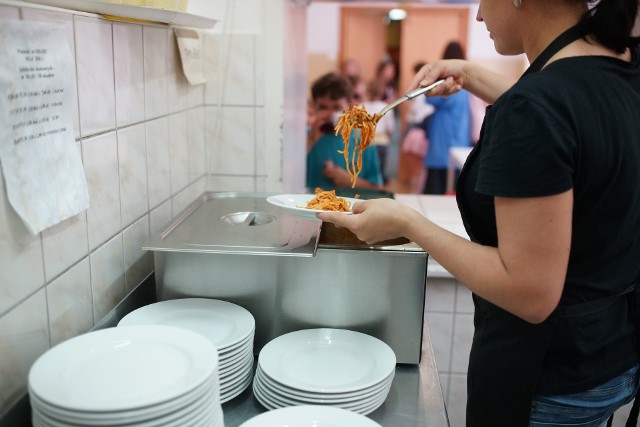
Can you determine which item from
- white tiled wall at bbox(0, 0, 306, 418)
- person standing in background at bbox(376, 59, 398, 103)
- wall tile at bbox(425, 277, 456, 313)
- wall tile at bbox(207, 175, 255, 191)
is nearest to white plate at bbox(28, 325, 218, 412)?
white tiled wall at bbox(0, 0, 306, 418)

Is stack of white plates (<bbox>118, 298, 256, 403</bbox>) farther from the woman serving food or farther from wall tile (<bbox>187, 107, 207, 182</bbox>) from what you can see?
wall tile (<bbox>187, 107, 207, 182</bbox>)

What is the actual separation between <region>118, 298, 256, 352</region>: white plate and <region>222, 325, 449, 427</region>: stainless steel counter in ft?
0.39

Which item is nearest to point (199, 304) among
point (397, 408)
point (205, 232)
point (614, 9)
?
point (205, 232)

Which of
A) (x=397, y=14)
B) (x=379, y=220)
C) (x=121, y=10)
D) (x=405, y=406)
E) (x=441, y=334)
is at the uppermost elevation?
(x=397, y=14)

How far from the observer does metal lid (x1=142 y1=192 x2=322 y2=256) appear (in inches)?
47.2

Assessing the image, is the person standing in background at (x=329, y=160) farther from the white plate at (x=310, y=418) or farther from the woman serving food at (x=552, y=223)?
the white plate at (x=310, y=418)

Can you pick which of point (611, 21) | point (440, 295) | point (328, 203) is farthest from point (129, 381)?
point (440, 295)

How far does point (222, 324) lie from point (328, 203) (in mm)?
379

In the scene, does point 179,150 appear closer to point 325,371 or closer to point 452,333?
point 325,371

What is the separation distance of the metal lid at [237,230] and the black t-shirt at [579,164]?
395 millimetres

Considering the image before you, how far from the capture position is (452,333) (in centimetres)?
208

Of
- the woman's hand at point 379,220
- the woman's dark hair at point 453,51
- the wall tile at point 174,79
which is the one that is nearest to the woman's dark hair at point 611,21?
the woman's hand at point 379,220

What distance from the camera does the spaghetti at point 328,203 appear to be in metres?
1.35

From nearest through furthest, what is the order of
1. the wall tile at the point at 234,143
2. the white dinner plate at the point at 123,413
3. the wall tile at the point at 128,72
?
the white dinner plate at the point at 123,413 → the wall tile at the point at 128,72 → the wall tile at the point at 234,143
